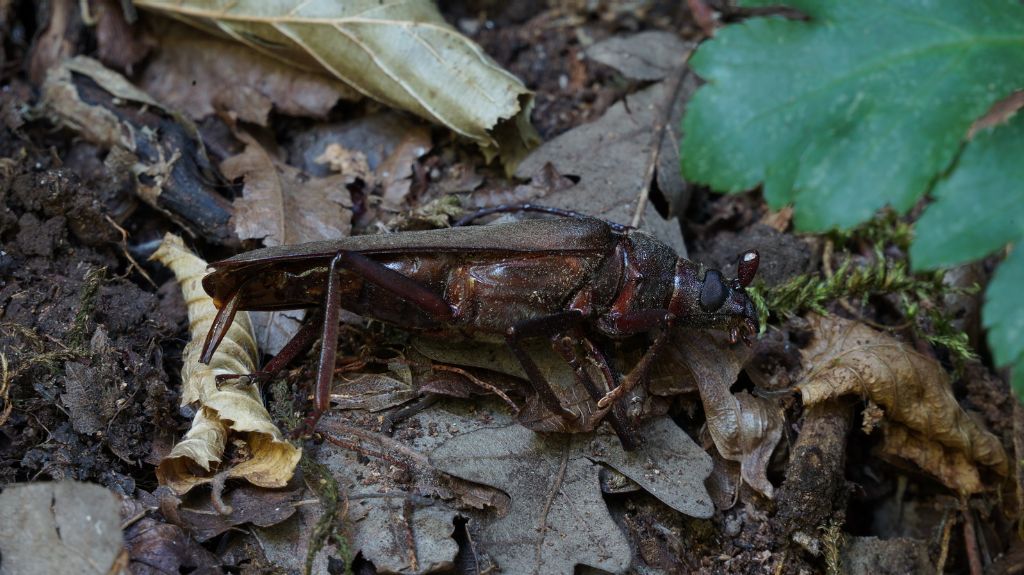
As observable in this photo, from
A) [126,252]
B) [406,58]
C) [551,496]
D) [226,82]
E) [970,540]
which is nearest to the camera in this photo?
[551,496]

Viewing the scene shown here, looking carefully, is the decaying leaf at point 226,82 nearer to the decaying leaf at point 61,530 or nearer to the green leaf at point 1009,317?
the decaying leaf at point 61,530

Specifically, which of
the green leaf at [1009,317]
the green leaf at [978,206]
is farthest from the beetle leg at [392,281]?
the green leaf at [1009,317]

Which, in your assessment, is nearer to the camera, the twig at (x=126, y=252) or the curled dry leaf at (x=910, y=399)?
the curled dry leaf at (x=910, y=399)

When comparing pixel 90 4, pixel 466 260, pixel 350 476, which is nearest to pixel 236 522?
pixel 350 476

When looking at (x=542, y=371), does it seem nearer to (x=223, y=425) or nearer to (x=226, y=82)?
(x=223, y=425)

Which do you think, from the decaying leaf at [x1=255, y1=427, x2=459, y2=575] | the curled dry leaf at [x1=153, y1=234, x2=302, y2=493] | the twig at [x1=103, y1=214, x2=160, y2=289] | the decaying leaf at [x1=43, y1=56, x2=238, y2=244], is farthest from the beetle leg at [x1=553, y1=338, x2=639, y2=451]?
the twig at [x1=103, y1=214, x2=160, y2=289]

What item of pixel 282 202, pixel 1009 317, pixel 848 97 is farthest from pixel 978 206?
pixel 282 202

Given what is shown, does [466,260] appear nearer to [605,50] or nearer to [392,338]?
[392,338]
